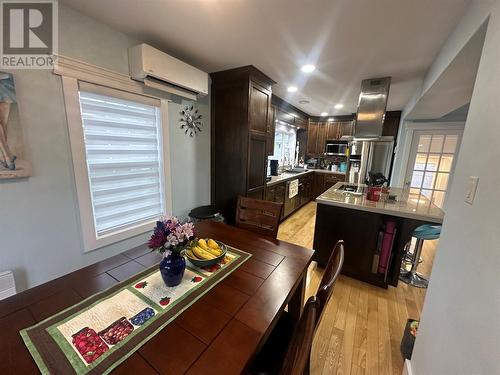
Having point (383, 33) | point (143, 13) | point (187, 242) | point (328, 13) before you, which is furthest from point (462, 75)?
point (143, 13)

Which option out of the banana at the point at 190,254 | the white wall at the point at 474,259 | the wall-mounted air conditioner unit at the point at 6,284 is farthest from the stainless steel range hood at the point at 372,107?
the wall-mounted air conditioner unit at the point at 6,284

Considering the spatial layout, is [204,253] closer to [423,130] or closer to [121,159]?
[121,159]

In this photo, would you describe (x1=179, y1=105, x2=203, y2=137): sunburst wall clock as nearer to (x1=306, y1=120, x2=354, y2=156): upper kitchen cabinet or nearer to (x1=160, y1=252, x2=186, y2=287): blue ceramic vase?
(x1=160, y1=252, x2=186, y2=287): blue ceramic vase

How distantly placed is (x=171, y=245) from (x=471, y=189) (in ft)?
4.29

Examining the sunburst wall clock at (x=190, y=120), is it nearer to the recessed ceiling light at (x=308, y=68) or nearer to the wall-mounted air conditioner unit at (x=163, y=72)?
the wall-mounted air conditioner unit at (x=163, y=72)

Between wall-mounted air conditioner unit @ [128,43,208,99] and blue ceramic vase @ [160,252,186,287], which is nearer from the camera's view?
A: blue ceramic vase @ [160,252,186,287]

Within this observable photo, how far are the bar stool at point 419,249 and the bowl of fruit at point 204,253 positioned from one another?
7.12 ft

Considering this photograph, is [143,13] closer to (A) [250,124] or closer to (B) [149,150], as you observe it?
(B) [149,150]

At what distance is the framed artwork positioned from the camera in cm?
125

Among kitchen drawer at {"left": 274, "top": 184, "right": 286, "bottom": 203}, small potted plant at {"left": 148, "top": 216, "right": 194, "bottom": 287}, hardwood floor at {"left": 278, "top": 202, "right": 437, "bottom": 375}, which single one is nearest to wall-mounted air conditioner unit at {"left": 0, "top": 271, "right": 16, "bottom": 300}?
small potted plant at {"left": 148, "top": 216, "right": 194, "bottom": 287}

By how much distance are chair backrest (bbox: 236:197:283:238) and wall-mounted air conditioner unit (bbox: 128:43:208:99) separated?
4.50 feet

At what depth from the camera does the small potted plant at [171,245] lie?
93 cm

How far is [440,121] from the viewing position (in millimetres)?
3498

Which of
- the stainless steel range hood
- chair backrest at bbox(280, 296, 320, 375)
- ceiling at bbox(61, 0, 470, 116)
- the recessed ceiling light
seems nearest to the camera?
chair backrest at bbox(280, 296, 320, 375)
